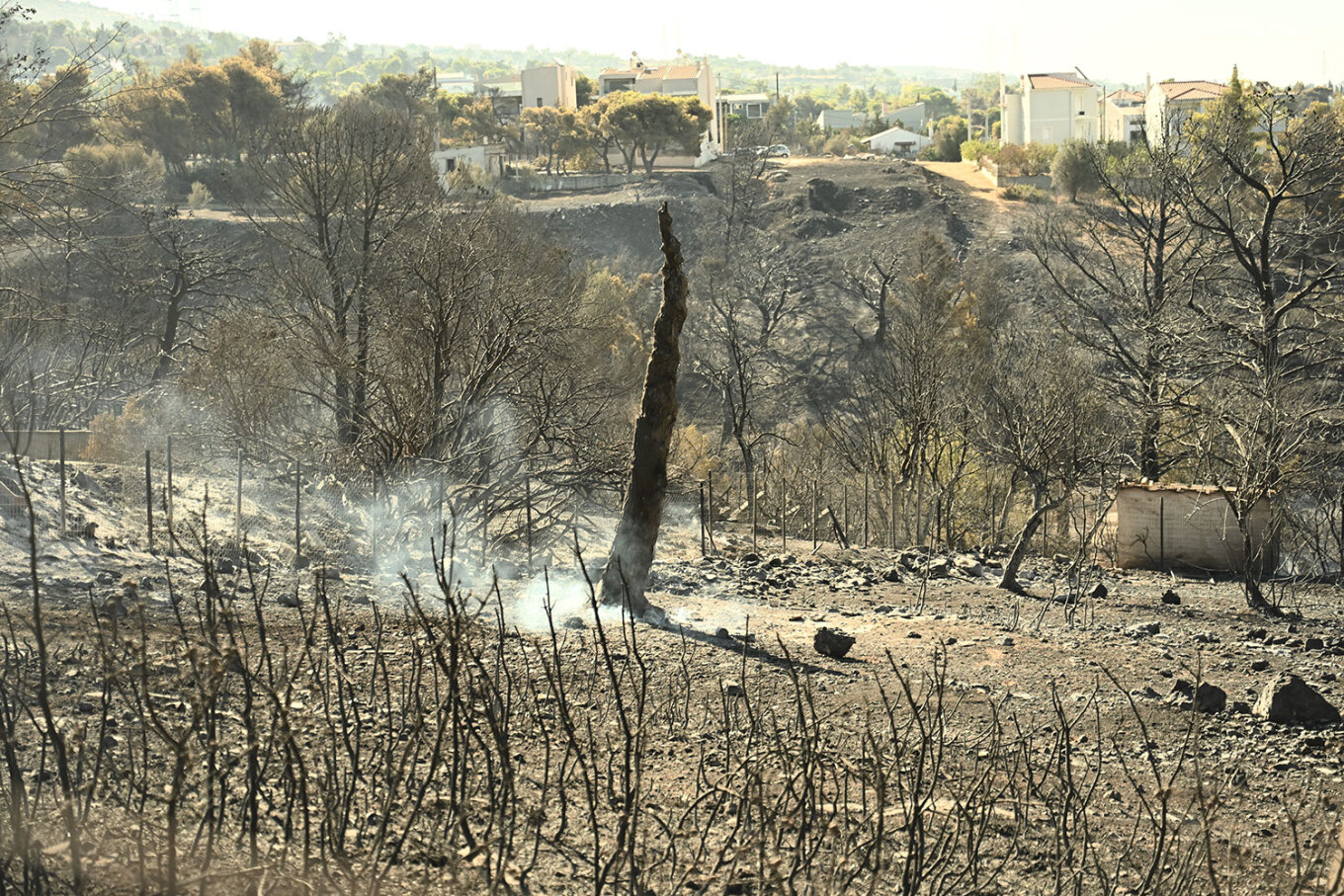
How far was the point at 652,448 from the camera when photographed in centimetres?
1159

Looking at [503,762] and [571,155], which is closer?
[503,762]

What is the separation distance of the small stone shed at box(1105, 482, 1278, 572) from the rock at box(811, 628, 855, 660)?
7.61 metres

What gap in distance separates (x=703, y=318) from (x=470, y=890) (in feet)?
124

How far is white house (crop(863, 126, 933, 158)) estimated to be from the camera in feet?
290

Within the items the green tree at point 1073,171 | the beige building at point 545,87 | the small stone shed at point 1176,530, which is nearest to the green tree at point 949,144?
the green tree at point 1073,171

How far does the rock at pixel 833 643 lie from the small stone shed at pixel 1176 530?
761cm

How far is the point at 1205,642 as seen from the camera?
37.6 ft

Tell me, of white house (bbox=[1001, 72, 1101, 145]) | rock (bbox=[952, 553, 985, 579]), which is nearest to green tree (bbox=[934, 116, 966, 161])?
white house (bbox=[1001, 72, 1101, 145])

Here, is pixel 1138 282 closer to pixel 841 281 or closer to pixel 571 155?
pixel 841 281

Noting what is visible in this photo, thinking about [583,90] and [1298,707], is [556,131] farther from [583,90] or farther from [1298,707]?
[1298,707]

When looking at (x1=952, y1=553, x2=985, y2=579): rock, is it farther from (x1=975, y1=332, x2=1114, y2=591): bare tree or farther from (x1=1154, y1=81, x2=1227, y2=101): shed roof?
(x1=1154, y1=81, x2=1227, y2=101): shed roof

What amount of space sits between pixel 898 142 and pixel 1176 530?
76.5m

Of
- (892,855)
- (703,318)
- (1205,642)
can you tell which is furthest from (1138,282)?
(892,855)

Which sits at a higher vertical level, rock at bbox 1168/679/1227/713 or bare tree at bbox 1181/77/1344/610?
bare tree at bbox 1181/77/1344/610
